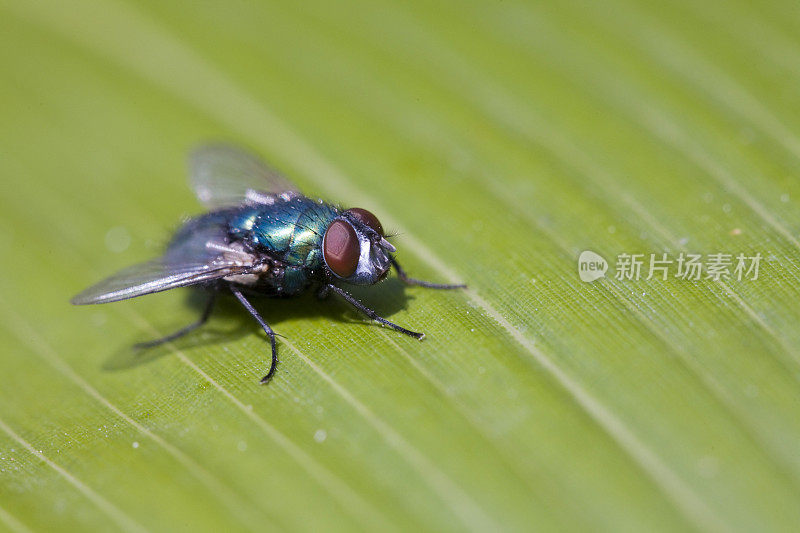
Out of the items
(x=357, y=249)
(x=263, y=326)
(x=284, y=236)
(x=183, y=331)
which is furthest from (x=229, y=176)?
(x=357, y=249)

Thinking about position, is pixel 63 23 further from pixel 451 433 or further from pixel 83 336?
pixel 451 433

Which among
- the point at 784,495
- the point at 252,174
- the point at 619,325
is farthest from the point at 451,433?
the point at 252,174

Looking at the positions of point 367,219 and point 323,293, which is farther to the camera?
point 323,293

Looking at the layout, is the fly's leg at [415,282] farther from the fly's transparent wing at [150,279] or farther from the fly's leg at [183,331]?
the fly's leg at [183,331]

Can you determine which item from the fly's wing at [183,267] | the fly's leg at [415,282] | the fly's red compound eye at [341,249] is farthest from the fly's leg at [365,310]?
the fly's wing at [183,267]

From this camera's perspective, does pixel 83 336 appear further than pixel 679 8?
No

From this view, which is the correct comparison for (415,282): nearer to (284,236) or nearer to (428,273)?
(428,273)
